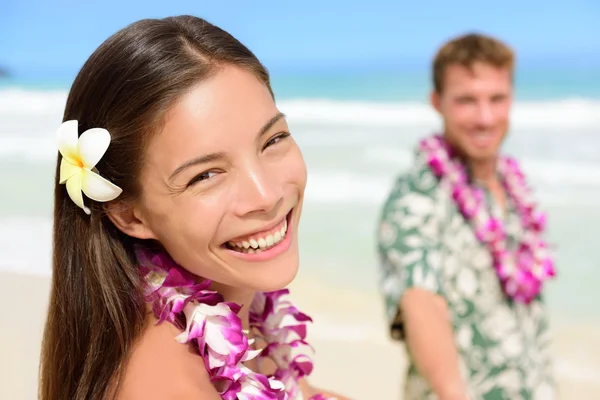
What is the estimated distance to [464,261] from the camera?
3359 millimetres

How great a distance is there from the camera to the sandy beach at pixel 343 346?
4805mm

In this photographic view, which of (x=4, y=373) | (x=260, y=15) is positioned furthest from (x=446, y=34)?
(x=4, y=373)

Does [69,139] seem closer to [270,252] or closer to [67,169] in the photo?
[67,169]

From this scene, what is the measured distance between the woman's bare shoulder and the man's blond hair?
2.23 m

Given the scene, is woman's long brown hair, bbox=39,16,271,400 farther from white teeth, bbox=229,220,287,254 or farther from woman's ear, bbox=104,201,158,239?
white teeth, bbox=229,220,287,254

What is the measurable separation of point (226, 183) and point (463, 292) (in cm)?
185

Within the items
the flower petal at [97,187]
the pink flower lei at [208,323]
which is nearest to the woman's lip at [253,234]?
the pink flower lei at [208,323]

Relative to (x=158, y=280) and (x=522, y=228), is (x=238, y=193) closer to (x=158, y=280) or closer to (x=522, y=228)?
(x=158, y=280)

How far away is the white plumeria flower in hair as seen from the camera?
176cm

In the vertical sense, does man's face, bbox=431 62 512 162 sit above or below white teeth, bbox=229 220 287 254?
below

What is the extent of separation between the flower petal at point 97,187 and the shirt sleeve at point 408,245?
1594 millimetres

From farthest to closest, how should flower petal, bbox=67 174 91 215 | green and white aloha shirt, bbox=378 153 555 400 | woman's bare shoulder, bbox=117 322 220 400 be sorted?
green and white aloha shirt, bbox=378 153 555 400
flower petal, bbox=67 174 91 215
woman's bare shoulder, bbox=117 322 220 400

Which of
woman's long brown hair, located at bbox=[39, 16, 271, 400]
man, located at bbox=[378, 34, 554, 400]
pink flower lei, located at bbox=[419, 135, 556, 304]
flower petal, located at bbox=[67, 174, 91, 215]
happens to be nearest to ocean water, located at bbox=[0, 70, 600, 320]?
pink flower lei, located at bbox=[419, 135, 556, 304]

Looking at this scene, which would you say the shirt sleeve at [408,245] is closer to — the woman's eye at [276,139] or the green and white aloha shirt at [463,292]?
the green and white aloha shirt at [463,292]
